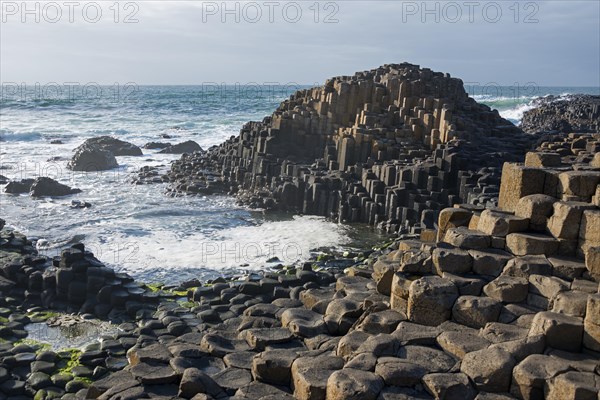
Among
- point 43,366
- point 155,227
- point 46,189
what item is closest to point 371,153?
point 155,227

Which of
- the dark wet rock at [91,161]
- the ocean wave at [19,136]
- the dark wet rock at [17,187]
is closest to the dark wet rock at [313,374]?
the dark wet rock at [17,187]

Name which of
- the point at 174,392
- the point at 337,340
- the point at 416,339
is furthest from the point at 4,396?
the point at 416,339

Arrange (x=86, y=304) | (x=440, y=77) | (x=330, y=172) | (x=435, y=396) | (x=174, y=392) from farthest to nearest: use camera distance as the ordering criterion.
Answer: (x=440, y=77), (x=330, y=172), (x=86, y=304), (x=174, y=392), (x=435, y=396)

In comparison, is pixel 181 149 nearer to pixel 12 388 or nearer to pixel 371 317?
pixel 12 388

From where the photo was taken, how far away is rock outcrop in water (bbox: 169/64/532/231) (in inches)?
672

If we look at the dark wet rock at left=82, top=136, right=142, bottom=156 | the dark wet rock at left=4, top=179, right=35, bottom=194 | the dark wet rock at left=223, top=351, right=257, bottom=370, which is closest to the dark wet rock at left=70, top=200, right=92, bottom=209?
the dark wet rock at left=4, top=179, right=35, bottom=194

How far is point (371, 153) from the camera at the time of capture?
20.3 m

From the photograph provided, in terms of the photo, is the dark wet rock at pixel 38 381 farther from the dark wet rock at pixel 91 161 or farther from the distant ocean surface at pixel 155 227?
the dark wet rock at pixel 91 161

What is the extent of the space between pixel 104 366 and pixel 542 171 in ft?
20.1

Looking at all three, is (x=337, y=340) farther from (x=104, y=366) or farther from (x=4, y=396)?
(x=4, y=396)

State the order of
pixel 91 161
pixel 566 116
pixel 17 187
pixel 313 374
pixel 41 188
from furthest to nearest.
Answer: pixel 566 116
pixel 91 161
pixel 17 187
pixel 41 188
pixel 313 374

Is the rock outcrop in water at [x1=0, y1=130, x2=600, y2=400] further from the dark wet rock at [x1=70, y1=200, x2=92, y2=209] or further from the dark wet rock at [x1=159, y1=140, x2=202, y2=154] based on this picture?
the dark wet rock at [x1=159, y1=140, x2=202, y2=154]

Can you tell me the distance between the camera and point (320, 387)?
6145 millimetres

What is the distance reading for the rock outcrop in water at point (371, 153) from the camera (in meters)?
17.1
